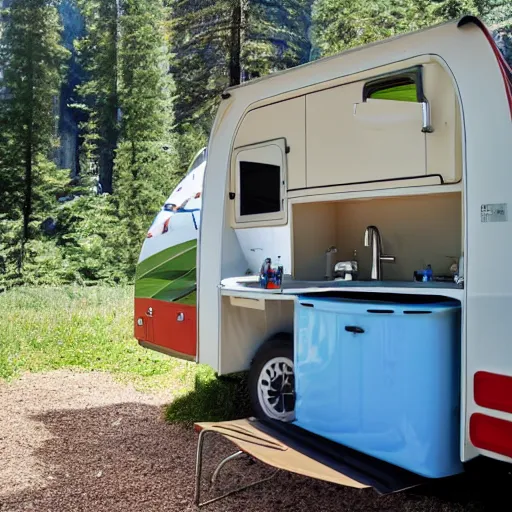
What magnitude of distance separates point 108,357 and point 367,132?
488cm

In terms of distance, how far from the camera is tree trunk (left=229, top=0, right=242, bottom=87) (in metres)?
15.6

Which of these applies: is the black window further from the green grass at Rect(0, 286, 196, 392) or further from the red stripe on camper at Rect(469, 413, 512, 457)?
the green grass at Rect(0, 286, 196, 392)

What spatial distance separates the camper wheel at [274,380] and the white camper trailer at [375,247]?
1 centimetres

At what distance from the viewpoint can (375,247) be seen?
4.38 meters

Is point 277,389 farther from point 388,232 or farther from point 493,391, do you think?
point 493,391

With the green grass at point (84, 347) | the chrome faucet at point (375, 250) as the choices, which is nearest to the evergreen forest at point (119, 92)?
the green grass at point (84, 347)

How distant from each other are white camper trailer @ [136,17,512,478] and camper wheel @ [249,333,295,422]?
14mm

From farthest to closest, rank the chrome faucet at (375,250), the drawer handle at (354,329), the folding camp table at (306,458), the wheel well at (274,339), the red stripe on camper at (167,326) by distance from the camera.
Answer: the red stripe on camper at (167,326) < the wheel well at (274,339) < the chrome faucet at (375,250) < the drawer handle at (354,329) < the folding camp table at (306,458)

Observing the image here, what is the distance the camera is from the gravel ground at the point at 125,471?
3.54 metres

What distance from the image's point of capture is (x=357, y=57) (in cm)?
353

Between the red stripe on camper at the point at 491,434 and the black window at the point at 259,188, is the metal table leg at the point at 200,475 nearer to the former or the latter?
the red stripe on camper at the point at 491,434

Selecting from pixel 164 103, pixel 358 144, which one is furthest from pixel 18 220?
pixel 358 144

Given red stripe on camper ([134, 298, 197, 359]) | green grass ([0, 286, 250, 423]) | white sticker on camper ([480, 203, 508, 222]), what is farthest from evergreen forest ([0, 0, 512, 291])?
white sticker on camper ([480, 203, 508, 222])

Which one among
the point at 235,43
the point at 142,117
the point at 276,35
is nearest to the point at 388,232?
the point at 235,43
